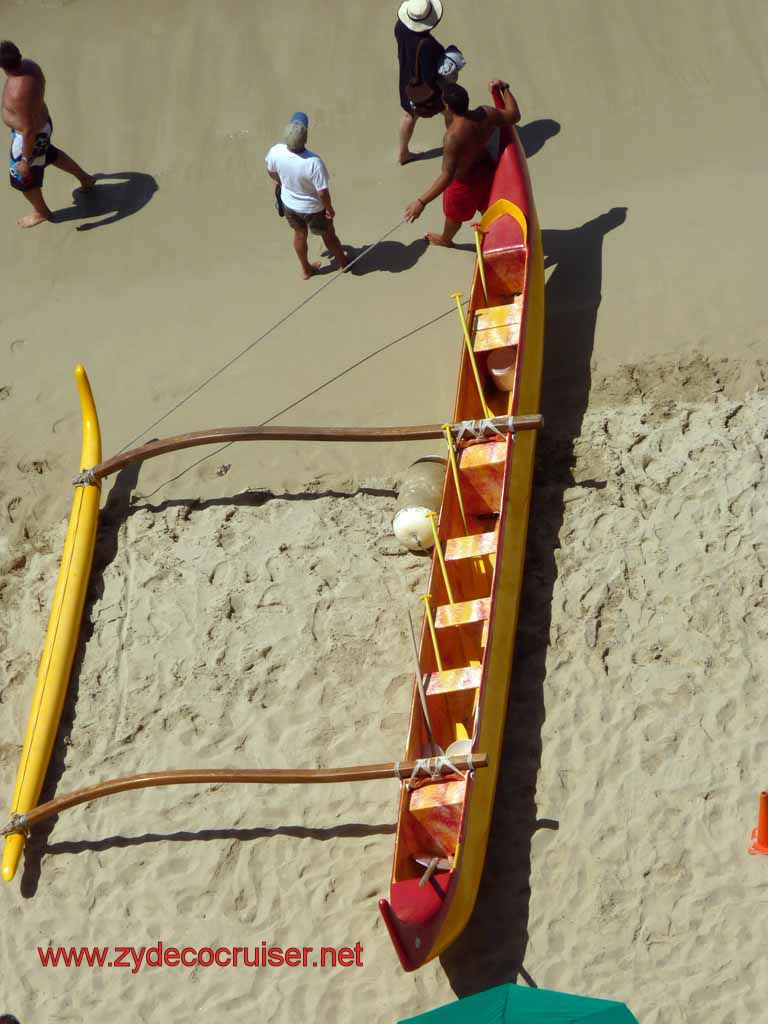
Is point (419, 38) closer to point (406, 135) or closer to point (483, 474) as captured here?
point (406, 135)

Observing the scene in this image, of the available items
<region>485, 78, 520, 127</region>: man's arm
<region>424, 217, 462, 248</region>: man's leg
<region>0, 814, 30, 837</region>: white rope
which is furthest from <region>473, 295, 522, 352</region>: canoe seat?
<region>0, 814, 30, 837</region>: white rope

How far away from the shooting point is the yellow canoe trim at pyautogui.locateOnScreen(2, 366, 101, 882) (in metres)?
7.03

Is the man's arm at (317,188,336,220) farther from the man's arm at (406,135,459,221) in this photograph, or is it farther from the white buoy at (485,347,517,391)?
the white buoy at (485,347,517,391)

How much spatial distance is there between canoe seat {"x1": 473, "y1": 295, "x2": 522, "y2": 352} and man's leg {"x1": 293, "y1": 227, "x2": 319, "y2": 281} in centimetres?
147

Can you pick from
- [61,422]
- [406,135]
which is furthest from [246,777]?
[406,135]

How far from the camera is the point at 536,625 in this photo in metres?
7.20

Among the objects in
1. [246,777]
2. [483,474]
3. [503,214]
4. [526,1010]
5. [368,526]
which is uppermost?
[503,214]

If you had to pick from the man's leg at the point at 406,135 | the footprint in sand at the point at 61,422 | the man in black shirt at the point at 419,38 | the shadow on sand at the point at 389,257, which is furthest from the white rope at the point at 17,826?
the man's leg at the point at 406,135

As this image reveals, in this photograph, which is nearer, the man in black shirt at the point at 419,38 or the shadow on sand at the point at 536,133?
the man in black shirt at the point at 419,38

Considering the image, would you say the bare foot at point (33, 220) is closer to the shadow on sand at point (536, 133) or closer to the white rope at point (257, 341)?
the white rope at point (257, 341)

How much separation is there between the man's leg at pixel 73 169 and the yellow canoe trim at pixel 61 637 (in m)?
2.36

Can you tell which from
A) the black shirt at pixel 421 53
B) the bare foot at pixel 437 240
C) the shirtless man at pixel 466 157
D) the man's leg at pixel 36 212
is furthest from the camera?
the man's leg at pixel 36 212

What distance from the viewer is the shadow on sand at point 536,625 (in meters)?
6.32

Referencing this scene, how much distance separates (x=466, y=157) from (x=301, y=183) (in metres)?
1.07
